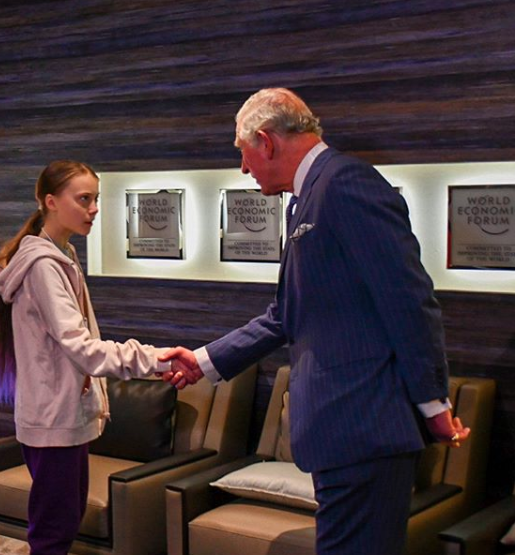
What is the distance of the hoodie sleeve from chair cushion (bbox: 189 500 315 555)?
0.89m

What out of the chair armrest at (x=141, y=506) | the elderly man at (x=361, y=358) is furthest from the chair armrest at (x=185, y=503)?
the elderly man at (x=361, y=358)

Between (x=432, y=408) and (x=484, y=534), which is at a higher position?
(x=432, y=408)

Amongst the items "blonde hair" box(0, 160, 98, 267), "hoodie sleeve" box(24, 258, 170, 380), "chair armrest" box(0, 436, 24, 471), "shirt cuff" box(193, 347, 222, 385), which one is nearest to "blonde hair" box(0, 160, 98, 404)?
"blonde hair" box(0, 160, 98, 267)

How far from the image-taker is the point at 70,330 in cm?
314

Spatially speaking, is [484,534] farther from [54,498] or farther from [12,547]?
[12,547]

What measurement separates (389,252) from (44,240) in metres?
1.44

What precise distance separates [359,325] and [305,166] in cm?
45

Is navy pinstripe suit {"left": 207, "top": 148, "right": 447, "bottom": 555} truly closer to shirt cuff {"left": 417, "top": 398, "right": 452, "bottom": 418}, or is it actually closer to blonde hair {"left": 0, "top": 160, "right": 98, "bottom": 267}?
shirt cuff {"left": 417, "top": 398, "right": 452, "bottom": 418}

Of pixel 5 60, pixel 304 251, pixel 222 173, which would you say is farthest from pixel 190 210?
pixel 304 251

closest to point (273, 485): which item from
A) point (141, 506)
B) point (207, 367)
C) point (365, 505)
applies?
point (141, 506)

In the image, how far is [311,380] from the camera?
247 cm

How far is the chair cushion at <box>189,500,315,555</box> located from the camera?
3.66m

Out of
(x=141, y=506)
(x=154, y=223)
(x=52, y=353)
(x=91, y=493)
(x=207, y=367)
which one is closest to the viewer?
(x=207, y=367)

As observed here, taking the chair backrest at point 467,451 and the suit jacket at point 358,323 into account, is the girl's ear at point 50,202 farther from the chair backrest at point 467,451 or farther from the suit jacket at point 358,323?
the chair backrest at point 467,451
